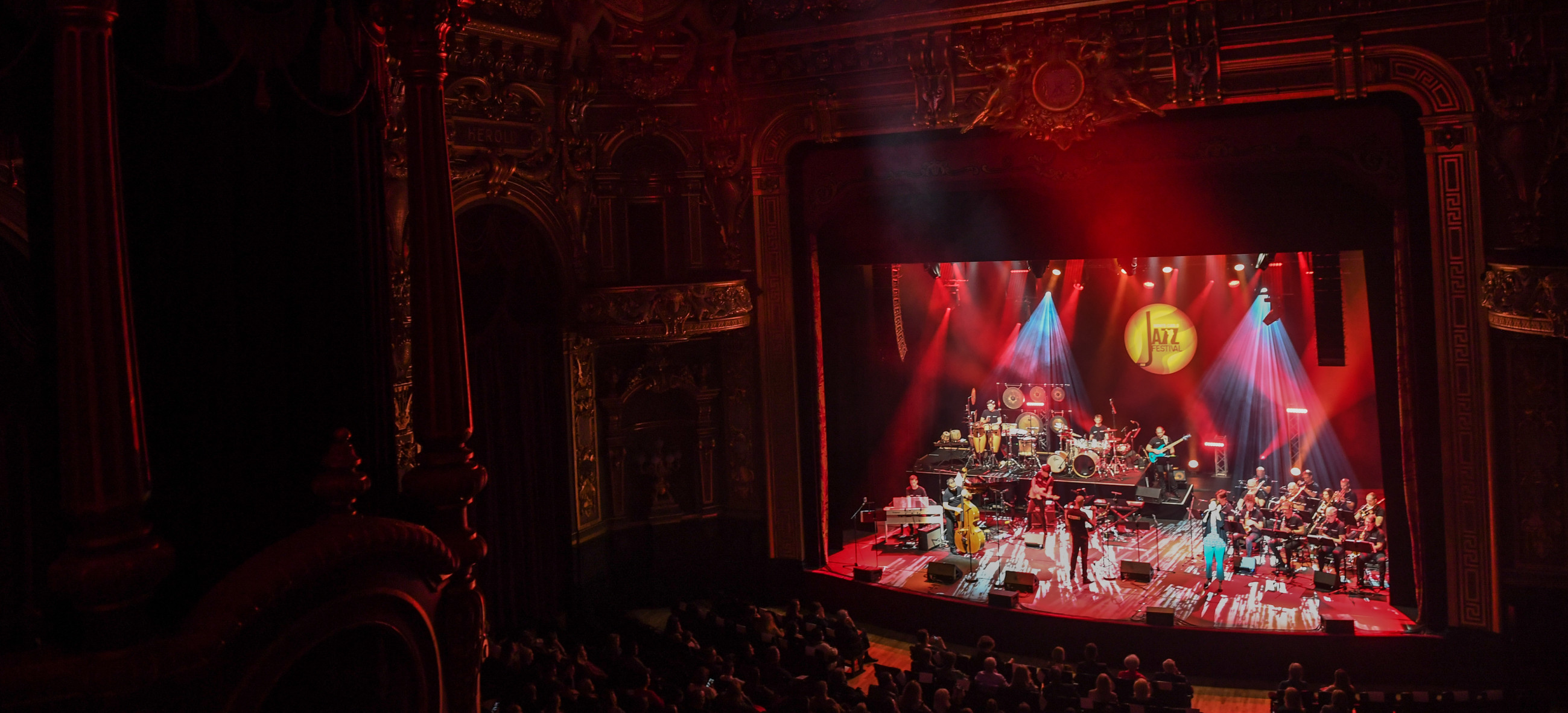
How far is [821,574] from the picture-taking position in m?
12.9

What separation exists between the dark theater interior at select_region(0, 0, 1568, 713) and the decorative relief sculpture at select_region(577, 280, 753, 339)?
0.06m

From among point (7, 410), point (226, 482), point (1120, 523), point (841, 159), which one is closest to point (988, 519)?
point (1120, 523)

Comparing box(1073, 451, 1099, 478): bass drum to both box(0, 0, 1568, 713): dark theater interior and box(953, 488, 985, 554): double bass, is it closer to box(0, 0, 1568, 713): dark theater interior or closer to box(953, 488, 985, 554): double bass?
box(0, 0, 1568, 713): dark theater interior

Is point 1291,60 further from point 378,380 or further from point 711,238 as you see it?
point 378,380

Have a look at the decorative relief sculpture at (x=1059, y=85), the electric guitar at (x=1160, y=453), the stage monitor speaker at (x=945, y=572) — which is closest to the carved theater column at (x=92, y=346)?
the decorative relief sculpture at (x=1059, y=85)

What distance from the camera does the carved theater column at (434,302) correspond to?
3953 millimetres

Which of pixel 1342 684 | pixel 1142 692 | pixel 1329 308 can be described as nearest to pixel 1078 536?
pixel 1329 308

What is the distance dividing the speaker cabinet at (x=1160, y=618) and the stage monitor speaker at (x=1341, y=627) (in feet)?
4.66

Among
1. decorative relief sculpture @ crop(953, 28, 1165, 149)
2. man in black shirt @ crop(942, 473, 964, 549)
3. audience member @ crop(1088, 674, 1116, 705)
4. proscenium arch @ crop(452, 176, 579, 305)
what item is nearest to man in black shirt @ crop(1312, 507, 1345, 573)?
man in black shirt @ crop(942, 473, 964, 549)

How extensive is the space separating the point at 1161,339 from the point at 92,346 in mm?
16060

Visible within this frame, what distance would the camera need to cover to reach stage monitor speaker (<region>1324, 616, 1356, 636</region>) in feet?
33.6

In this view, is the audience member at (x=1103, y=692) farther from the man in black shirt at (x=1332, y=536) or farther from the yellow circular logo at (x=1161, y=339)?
the yellow circular logo at (x=1161, y=339)

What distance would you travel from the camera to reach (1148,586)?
12211mm

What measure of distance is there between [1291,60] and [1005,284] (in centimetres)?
696
